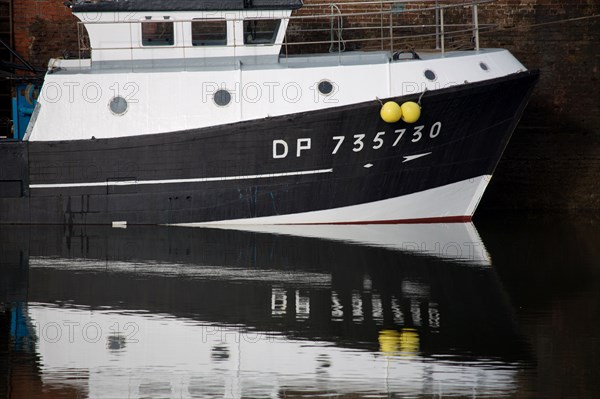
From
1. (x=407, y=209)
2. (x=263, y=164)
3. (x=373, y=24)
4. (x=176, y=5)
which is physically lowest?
(x=407, y=209)

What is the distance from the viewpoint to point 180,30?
1433cm

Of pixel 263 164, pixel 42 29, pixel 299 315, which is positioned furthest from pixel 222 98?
pixel 299 315

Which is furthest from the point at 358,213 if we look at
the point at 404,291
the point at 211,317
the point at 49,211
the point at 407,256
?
the point at 211,317

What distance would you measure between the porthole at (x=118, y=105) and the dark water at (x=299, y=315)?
5.12 feet

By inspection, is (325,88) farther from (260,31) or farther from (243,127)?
(260,31)

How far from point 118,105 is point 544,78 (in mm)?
6051

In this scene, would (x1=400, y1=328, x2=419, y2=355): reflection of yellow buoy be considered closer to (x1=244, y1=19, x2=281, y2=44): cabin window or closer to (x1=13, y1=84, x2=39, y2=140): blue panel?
(x1=244, y1=19, x2=281, y2=44): cabin window

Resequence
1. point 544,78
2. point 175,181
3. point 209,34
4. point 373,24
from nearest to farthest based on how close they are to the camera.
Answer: point 175,181 < point 209,34 < point 544,78 < point 373,24

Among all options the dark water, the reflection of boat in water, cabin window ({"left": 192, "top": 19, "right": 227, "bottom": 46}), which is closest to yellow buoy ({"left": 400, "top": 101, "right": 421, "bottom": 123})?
the dark water

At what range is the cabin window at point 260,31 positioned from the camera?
14.4m

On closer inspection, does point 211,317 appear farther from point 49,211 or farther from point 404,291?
point 49,211

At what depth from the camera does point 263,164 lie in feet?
46.0

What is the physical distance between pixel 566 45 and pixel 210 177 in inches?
221

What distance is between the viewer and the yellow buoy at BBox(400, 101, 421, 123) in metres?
13.5
